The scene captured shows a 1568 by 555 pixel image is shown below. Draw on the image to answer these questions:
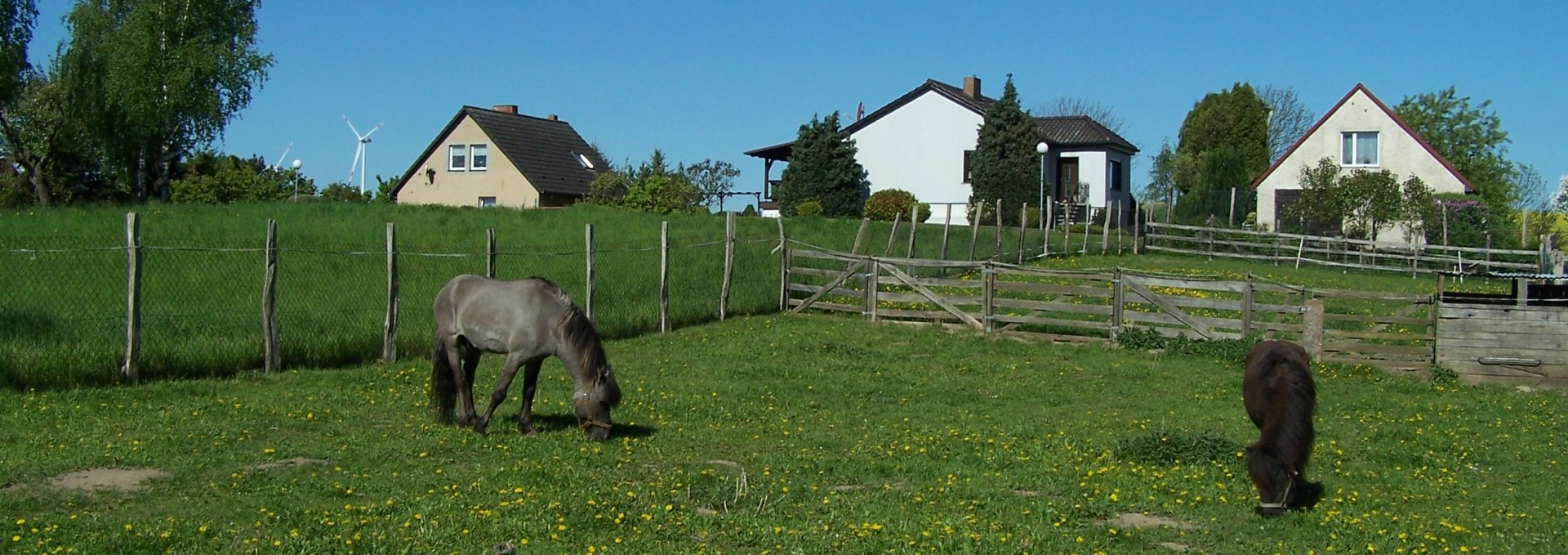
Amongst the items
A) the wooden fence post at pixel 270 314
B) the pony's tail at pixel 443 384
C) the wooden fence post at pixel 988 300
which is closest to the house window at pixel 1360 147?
the wooden fence post at pixel 988 300

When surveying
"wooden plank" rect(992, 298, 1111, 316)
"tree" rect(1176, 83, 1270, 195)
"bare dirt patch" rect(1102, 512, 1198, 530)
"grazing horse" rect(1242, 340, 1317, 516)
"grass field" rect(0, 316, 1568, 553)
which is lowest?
"bare dirt patch" rect(1102, 512, 1198, 530)

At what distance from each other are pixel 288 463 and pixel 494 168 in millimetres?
41715

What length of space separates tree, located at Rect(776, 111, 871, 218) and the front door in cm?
962

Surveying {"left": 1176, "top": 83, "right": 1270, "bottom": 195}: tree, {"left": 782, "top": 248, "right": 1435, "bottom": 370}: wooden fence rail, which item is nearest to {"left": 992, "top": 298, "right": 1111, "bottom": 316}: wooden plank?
{"left": 782, "top": 248, "right": 1435, "bottom": 370}: wooden fence rail

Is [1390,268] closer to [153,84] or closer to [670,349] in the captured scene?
[670,349]

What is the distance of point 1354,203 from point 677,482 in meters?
34.6

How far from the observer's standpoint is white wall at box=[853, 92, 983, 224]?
160ft

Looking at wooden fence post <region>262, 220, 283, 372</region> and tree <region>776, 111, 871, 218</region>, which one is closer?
wooden fence post <region>262, 220, 283, 372</region>

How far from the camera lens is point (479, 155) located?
50.1 m

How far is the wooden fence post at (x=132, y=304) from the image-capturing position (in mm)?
11859

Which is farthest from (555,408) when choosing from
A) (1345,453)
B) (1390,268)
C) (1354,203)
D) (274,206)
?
(1354,203)

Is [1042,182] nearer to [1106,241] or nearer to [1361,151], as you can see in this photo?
[1106,241]

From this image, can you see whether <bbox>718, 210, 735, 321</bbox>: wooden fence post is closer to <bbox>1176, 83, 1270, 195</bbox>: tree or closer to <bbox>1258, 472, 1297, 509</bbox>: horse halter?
<bbox>1258, 472, 1297, 509</bbox>: horse halter

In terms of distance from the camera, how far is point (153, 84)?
4112 cm
